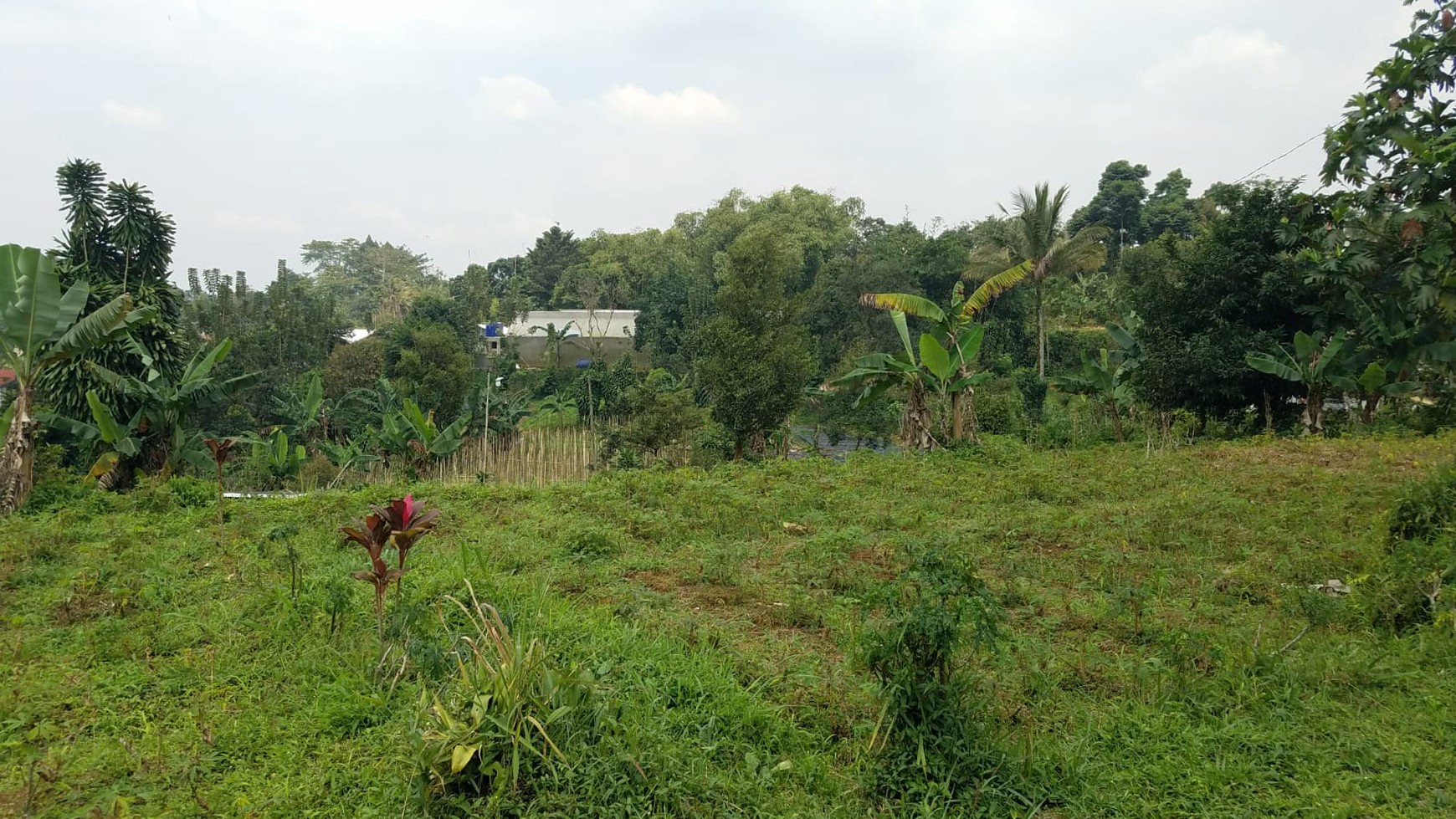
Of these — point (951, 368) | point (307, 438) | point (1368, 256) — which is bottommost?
point (307, 438)

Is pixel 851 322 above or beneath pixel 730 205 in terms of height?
beneath

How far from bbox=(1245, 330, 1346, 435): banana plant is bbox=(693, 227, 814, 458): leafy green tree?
6682 mm

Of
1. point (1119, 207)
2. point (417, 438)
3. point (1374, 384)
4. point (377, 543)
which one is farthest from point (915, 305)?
point (1119, 207)

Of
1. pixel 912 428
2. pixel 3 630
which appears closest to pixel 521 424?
pixel 912 428

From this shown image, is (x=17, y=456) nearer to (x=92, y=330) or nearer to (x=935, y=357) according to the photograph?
(x=92, y=330)

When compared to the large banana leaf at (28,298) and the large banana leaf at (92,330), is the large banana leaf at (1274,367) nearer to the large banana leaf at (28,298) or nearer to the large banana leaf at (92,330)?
the large banana leaf at (92,330)

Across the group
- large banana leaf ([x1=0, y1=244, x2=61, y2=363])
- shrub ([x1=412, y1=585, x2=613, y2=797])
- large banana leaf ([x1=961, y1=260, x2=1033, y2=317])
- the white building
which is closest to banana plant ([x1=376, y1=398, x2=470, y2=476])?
large banana leaf ([x1=0, y1=244, x2=61, y2=363])

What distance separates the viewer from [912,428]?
39.4ft

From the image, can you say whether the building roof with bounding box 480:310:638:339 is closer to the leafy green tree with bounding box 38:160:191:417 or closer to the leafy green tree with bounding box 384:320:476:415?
the leafy green tree with bounding box 384:320:476:415

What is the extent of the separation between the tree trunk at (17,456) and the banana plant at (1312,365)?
14208mm

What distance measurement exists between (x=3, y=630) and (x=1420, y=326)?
1397 centimetres

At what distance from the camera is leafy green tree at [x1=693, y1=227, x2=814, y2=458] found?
1340 centimetres

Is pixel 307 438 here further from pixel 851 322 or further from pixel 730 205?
pixel 730 205

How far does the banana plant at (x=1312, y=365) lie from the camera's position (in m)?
10.9
